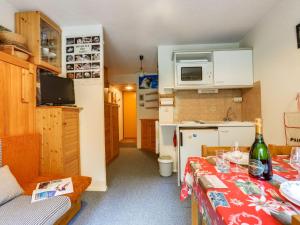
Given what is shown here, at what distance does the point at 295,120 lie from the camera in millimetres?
1956

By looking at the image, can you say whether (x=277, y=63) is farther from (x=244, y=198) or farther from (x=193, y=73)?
(x=244, y=198)

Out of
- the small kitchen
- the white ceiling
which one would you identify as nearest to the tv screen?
the white ceiling

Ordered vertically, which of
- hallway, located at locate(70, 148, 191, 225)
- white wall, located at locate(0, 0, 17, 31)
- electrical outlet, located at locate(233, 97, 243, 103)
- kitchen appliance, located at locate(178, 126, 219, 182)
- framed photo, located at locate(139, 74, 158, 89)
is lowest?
hallway, located at locate(70, 148, 191, 225)

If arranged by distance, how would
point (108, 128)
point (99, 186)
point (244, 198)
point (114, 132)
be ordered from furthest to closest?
point (114, 132) < point (108, 128) < point (99, 186) < point (244, 198)

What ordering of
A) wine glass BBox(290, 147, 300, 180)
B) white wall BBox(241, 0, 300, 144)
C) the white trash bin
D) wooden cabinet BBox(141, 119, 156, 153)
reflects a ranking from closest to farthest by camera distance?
wine glass BBox(290, 147, 300, 180), white wall BBox(241, 0, 300, 144), the white trash bin, wooden cabinet BBox(141, 119, 156, 153)

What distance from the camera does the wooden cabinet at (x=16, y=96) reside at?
181cm

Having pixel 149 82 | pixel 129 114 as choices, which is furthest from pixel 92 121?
pixel 129 114

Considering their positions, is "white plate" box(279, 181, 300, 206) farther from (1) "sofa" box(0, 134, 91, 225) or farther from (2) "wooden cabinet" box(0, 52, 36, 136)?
(2) "wooden cabinet" box(0, 52, 36, 136)

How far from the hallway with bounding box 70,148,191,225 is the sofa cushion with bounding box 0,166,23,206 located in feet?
2.16

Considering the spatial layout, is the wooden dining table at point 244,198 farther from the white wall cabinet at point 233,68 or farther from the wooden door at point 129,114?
the wooden door at point 129,114

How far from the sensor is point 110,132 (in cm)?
434

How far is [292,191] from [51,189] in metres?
1.75

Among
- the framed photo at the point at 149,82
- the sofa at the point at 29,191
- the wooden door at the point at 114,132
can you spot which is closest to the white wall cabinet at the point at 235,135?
the sofa at the point at 29,191

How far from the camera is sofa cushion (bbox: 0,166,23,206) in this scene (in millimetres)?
1438
